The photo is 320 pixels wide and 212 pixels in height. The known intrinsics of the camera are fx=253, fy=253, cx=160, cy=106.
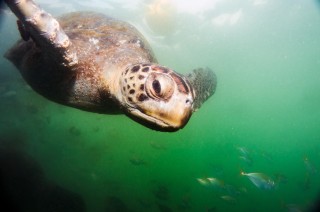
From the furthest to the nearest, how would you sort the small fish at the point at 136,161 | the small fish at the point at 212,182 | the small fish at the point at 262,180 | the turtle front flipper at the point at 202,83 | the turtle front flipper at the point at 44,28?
the small fish at the point at 136,161
the small fish at the point at 212,182
the small fish at the point at 262,180
the turtle front flipper at the point at 202,83
the turtle front flipper at the point at 44,28

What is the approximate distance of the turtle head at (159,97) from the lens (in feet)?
7.05

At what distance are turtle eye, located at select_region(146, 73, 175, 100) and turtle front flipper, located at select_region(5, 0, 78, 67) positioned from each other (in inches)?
41.9

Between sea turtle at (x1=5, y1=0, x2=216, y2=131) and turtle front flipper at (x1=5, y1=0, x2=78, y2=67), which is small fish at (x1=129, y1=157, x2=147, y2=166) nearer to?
sea turtle at (x1=5, y1=0, x2=216, y2=131)

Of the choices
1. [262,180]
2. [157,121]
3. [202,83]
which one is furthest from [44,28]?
[262,180]

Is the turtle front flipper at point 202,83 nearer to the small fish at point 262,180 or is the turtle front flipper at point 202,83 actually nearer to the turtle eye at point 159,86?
the turtle eye at point 159,86

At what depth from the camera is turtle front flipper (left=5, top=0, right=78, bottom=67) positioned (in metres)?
2.30

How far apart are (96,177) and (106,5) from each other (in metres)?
10.8

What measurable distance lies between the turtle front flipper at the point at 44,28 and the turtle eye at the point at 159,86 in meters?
1.06

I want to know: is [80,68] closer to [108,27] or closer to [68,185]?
[108,27]

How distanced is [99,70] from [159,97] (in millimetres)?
1135

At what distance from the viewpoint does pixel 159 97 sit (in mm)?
2184

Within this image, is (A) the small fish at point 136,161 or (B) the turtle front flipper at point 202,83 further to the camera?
(A) the small fish at point 136,161

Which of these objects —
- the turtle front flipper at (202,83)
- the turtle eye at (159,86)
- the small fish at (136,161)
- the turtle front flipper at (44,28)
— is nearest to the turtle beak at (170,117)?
the turtle eye at (159,86)

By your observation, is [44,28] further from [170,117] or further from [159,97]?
[170,117]
